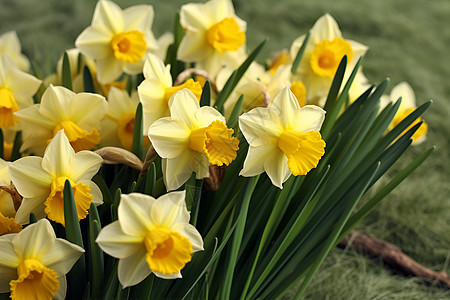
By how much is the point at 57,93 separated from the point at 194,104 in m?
0.20

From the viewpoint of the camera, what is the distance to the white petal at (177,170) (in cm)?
57

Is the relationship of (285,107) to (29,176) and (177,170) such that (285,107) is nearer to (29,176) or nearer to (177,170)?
(177,170)

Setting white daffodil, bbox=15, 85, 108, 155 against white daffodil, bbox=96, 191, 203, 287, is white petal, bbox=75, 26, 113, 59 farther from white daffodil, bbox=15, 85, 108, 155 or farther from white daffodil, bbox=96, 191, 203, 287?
white daffodil, bbox=96, 191, 203, 287

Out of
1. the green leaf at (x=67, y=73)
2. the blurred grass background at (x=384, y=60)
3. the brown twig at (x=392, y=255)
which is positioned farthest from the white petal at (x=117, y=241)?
the brown twig at (x=392, y=255)

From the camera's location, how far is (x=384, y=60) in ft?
6.59

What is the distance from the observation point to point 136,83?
91 centimetres

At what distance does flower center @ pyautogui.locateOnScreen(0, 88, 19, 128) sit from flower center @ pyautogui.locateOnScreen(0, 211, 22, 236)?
172mm

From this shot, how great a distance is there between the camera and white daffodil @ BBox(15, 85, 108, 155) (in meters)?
0.67

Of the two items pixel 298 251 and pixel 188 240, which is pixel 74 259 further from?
pixel 298 251

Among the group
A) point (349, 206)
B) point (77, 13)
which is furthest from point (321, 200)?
point (77, 13)

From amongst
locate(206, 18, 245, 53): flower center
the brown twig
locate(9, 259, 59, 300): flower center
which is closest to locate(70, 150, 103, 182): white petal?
locate(9, 259, 59, 300): flower center

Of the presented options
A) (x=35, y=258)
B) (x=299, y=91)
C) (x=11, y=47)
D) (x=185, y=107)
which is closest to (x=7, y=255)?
(x=35, y=258)

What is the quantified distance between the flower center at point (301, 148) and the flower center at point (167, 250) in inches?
5.7

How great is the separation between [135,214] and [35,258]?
0.41 ft
